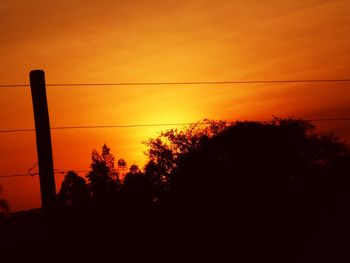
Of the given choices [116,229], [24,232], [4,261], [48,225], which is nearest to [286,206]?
[116,229]

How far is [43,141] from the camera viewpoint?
13.5 meters

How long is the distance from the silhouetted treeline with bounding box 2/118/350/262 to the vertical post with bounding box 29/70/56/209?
53 cm

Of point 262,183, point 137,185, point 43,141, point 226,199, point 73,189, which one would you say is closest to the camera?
point 43,141

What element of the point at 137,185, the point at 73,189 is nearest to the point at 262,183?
the point at 137,185

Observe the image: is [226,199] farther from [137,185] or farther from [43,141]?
[43,141]

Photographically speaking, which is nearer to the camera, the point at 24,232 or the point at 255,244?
the point at 24,232

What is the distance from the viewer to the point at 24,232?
24.0m

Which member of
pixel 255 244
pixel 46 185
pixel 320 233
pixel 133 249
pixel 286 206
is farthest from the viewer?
pixel 286 206

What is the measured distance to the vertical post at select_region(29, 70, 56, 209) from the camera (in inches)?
520

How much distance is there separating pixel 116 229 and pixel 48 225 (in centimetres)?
1194

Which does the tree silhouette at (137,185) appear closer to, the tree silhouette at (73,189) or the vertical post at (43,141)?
the tree silhouette at (73,189)

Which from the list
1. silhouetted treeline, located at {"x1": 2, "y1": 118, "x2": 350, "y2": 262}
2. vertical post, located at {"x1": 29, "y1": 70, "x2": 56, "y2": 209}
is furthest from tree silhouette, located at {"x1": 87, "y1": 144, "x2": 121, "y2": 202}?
vertical post, located at {"x1": 29, "y1": 70, "x2": 56, "y2": 209}

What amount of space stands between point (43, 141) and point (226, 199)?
89.1ft

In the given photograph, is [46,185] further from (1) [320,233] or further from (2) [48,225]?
(1) [320,233]
